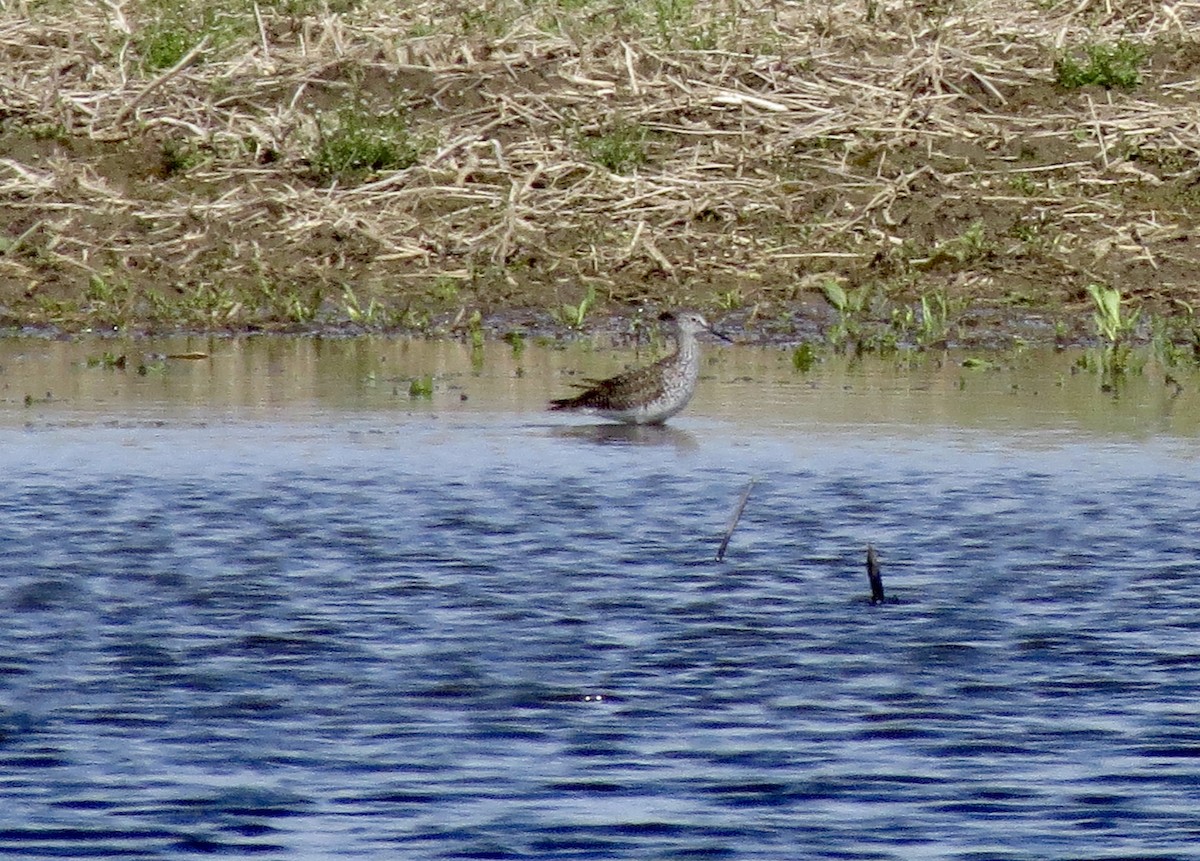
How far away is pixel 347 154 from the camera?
19.8 m

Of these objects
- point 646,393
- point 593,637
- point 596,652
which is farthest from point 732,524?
point 646,393

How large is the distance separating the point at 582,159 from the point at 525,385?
4.81 metres

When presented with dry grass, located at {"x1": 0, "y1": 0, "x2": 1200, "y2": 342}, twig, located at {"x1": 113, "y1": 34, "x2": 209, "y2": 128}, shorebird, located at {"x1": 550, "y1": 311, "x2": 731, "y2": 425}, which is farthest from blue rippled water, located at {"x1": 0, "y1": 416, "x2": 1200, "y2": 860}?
twig, located at {"x1": 113, "y1": 34, "x2": 209, "y2": 128}

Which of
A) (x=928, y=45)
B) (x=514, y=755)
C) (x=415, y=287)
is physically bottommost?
(x=514, y=755)

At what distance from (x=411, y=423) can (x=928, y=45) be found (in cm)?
880

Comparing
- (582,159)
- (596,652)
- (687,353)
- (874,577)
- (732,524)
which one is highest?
(582,159)

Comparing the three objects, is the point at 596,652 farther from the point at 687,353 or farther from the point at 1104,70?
the point at 1104,70

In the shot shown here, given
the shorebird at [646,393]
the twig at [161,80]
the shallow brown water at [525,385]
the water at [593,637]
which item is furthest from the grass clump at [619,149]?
the water at [593,637]

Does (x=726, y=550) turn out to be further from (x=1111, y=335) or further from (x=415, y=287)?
(x=415, y=287)

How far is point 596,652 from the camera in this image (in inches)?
317

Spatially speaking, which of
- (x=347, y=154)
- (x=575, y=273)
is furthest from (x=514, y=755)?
(x=347, y=154)

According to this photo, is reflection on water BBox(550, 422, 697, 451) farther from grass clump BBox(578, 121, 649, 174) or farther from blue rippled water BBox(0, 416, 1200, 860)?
grass clump BBox(578, 121, 649, 174)

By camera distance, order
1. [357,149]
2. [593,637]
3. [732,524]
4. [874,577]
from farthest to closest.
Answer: [357,149] → [732,524] → [874,577] → [593,637]

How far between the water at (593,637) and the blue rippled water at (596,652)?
0.07 ft
